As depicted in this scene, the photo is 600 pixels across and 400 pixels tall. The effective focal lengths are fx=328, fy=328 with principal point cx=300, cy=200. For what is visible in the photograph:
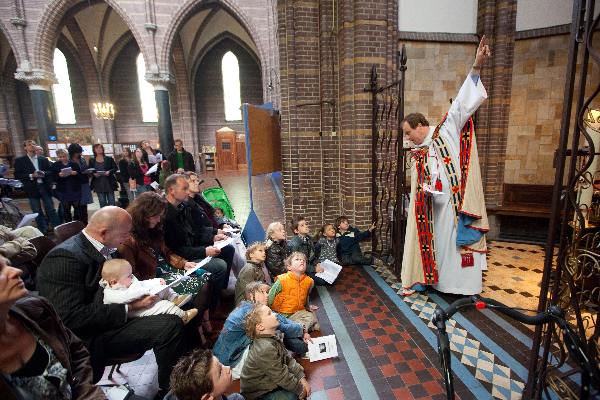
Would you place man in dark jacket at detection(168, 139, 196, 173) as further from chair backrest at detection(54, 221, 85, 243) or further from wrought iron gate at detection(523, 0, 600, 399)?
wrought iron gate at detection(523, 0, 600, 399)

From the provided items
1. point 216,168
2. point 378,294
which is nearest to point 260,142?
point 378,294

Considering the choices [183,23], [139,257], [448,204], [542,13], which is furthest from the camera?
[183,23]

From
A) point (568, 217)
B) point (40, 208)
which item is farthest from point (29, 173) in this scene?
point (568, 217)

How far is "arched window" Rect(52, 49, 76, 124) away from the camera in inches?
698

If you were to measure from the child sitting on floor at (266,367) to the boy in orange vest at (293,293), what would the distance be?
34.8 inches

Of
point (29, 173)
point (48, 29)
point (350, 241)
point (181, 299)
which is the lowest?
point (350, 241)

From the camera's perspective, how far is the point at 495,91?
6188 mm

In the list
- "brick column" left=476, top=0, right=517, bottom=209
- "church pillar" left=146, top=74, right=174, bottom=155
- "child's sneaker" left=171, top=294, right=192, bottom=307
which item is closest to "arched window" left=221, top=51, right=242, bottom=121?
"church pillar" left=146, top=74, right=174, bottom=155

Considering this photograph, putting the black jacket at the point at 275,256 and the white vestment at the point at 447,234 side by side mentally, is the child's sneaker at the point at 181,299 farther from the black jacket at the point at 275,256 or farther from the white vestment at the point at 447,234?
the white vestment at the point at 447,234

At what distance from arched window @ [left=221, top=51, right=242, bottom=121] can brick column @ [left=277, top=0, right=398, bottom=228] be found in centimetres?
1474

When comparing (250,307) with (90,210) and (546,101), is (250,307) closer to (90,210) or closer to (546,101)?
(546,101)

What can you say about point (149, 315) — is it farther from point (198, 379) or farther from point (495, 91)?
point (495, 91)

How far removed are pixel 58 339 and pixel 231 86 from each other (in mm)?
19410

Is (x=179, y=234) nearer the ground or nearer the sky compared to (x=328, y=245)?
nearer the sky
